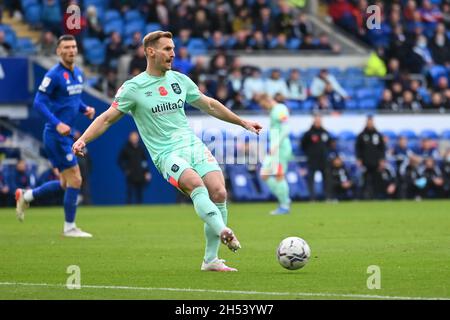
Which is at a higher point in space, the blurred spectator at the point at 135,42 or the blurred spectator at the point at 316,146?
the blurred spectator at the point at 135,42

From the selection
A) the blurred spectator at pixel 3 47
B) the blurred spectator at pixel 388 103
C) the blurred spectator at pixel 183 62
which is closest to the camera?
the blurred spectator at pixel 3 47

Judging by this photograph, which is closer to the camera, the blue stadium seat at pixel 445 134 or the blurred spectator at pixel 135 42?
the blurred spectator at pixel 135 42

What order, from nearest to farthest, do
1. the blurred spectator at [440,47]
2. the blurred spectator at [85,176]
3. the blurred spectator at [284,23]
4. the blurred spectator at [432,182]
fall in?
the blurred spectator at [85,176]
the blurred spectator at [432,182]
the blurred spectator at [284,23]
the blurred spectator at [440,47]

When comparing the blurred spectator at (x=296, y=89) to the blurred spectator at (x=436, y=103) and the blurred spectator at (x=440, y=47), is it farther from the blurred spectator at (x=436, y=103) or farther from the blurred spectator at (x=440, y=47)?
the blurred spectator at (x=440, y=47)

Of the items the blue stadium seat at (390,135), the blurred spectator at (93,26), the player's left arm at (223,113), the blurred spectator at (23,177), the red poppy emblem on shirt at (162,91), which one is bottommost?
the blurred spectator at (23,177)

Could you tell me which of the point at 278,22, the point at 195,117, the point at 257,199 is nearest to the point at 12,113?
the point at 195,117

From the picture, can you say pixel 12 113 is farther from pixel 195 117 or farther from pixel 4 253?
pixel 4 253

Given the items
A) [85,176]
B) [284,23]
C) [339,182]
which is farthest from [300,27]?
[85,176]

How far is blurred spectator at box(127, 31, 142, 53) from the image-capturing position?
30.8 meters

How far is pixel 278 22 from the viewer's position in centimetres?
3475

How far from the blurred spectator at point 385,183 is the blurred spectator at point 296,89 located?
9.78 ft

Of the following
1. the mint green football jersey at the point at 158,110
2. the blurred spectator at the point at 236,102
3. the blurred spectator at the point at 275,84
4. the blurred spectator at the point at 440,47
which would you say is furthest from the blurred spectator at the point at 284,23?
the mint green football jersey at the point at 158,110

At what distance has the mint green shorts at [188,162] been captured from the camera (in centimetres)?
1194
